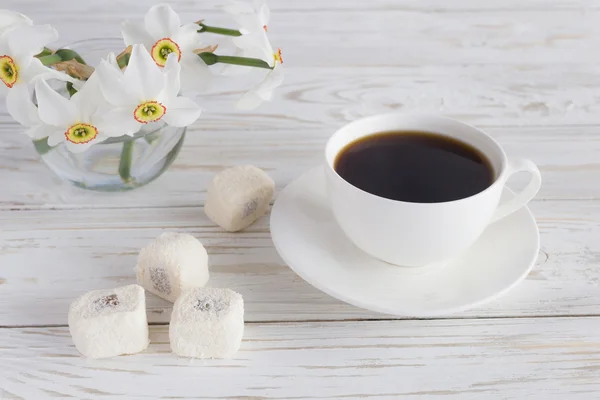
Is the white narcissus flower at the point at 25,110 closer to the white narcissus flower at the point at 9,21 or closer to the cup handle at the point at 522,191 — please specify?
the white narcissus flower at the point at 9,21

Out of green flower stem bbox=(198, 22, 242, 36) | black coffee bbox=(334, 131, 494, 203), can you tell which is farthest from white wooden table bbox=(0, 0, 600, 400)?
green flower stem bbox=(198, 22, 242, 36)

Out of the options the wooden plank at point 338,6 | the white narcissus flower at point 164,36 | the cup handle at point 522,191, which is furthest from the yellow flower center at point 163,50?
the wooden plank at point 338,6

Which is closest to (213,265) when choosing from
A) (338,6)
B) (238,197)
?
(238,197)

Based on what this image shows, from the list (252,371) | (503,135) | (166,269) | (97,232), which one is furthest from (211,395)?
(503,135)

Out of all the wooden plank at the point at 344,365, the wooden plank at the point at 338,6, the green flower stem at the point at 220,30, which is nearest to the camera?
the wooden plank at the point at 344,365

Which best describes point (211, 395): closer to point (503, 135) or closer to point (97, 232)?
point (97, 232)

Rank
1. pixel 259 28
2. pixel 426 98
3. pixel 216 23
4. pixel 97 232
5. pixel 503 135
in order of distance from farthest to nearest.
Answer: pixel 216 23
pixel 426 98
pixel 503 135
pixel 97 232
pixel 259 28
